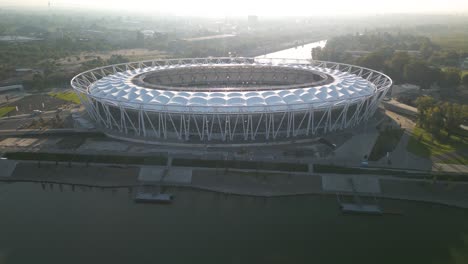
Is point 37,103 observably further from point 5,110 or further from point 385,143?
point 385,143

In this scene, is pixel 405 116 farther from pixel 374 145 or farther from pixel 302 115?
pixel 302 115

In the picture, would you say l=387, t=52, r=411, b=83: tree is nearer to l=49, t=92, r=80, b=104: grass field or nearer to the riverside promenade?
the riverside promenade

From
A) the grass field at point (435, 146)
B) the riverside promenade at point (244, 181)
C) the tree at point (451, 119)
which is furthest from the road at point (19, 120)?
the tree at point (451, 119)

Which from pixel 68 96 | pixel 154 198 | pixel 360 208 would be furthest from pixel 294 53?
pixel 154 198

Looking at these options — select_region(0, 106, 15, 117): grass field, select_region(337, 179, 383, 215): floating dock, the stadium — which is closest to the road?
select_region(0, 106, 15, 117): grass field

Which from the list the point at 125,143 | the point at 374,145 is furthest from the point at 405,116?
the point at 125,143
